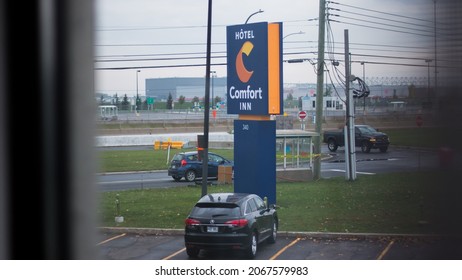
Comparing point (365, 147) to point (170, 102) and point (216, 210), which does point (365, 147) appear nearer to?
point (216, 210)

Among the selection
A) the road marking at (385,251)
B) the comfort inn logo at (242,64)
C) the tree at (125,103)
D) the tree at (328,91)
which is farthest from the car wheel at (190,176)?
the road marking at (385,251)

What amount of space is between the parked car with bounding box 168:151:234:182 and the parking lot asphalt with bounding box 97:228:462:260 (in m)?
4.07

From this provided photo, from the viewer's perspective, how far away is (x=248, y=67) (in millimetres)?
8945

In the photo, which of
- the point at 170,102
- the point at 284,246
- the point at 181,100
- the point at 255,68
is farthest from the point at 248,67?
the point at 170,102

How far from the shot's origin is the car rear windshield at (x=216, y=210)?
5.78 meters

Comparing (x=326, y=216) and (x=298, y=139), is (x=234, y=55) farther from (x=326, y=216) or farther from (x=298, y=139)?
(x=298, y=139)

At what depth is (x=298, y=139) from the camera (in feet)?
41.3

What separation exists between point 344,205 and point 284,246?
1722 mm

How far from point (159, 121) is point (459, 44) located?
464 inches

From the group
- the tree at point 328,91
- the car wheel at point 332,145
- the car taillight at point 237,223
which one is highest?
the tree at point 328,91

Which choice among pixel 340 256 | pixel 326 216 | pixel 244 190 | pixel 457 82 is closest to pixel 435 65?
pixel 457 82

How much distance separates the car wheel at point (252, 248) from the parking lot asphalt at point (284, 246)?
2.4 inches

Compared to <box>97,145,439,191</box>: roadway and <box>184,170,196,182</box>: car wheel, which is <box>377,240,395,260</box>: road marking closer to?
<box>97,145,439,191</box>: roadway

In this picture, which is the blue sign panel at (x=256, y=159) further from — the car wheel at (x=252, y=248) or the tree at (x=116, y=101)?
the car wheel at (x=252, y=248)
